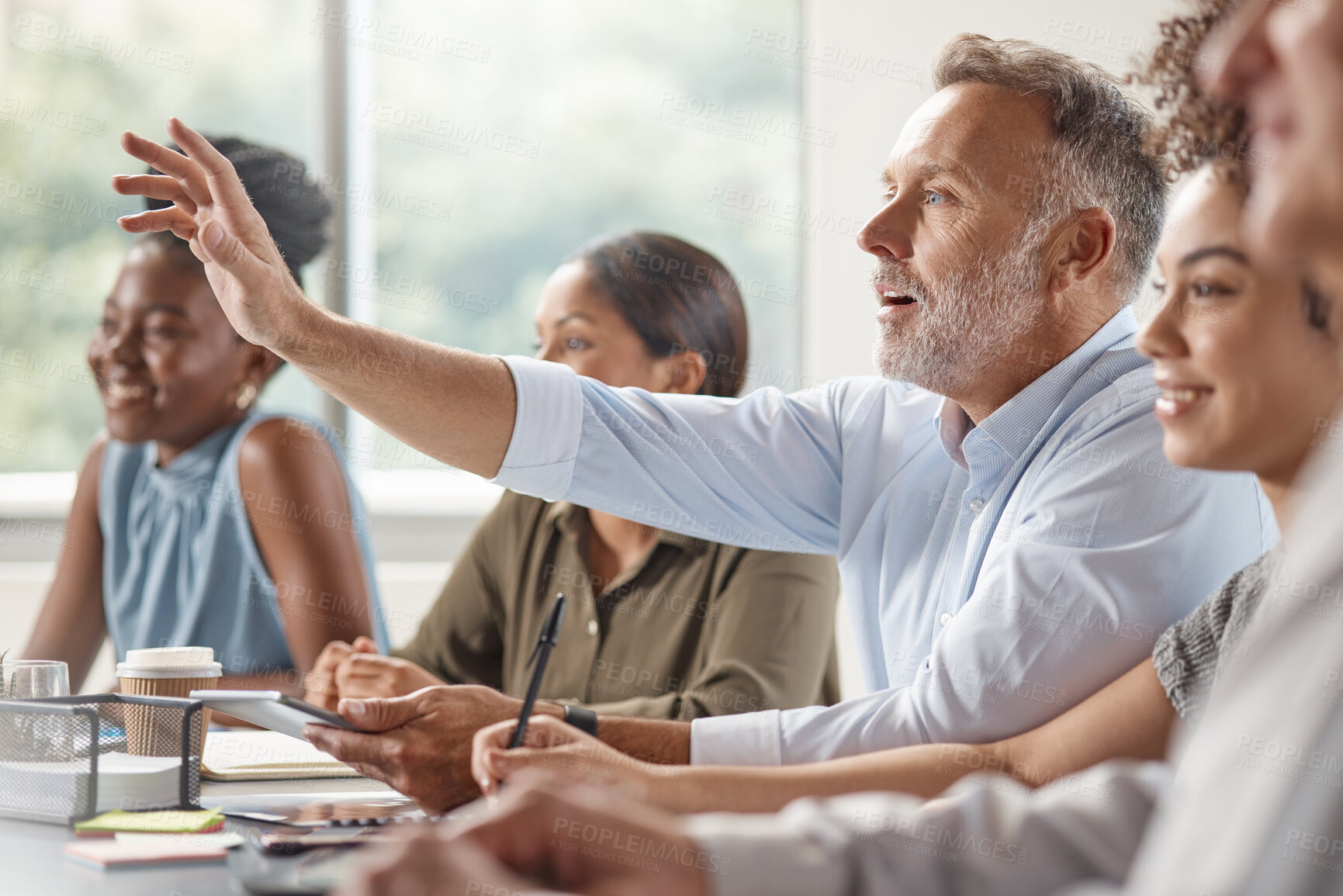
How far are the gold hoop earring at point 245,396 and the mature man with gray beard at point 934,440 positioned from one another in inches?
43.8

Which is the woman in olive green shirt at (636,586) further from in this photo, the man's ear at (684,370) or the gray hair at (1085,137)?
the gray hair at (1085,137)

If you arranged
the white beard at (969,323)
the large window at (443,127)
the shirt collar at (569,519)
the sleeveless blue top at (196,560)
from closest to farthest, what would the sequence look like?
the white beard at (969,323) → the shirt collar at (569,519) → the sleeveless blue top at (196,560) → the large window at (443,127)

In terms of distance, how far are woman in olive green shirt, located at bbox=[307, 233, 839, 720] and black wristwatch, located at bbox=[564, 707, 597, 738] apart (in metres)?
0.53

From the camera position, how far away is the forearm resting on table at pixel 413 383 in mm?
1567

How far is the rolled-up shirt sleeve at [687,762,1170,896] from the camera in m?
0.79

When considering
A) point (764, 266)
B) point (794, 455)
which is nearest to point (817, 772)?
point (794, 455)

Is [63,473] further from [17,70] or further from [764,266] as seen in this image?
[764,266]

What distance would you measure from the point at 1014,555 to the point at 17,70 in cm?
378

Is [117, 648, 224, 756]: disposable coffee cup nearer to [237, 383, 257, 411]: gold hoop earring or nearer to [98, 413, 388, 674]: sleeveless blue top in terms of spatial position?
[98, 413, 388, 674]: sleeveless blue top

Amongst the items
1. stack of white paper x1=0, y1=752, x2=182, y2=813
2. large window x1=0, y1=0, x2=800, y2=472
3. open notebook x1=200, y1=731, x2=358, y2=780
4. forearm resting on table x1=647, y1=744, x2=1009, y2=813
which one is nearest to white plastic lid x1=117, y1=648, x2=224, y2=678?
open notebook x1=200, y1=731, x2=358, y2=780

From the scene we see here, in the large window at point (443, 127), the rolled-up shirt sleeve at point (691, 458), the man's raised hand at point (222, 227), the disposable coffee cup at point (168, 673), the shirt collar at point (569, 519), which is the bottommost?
the disposable coffee cup at point (168, 673)

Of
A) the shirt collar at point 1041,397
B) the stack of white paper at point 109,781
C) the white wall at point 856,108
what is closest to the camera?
the stack of white paper at point 109,781

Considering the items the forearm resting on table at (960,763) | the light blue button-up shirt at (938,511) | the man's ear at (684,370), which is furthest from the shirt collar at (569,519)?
the forearm resting on table at (960,763)

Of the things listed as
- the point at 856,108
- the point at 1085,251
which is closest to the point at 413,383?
the point at 1085,251
